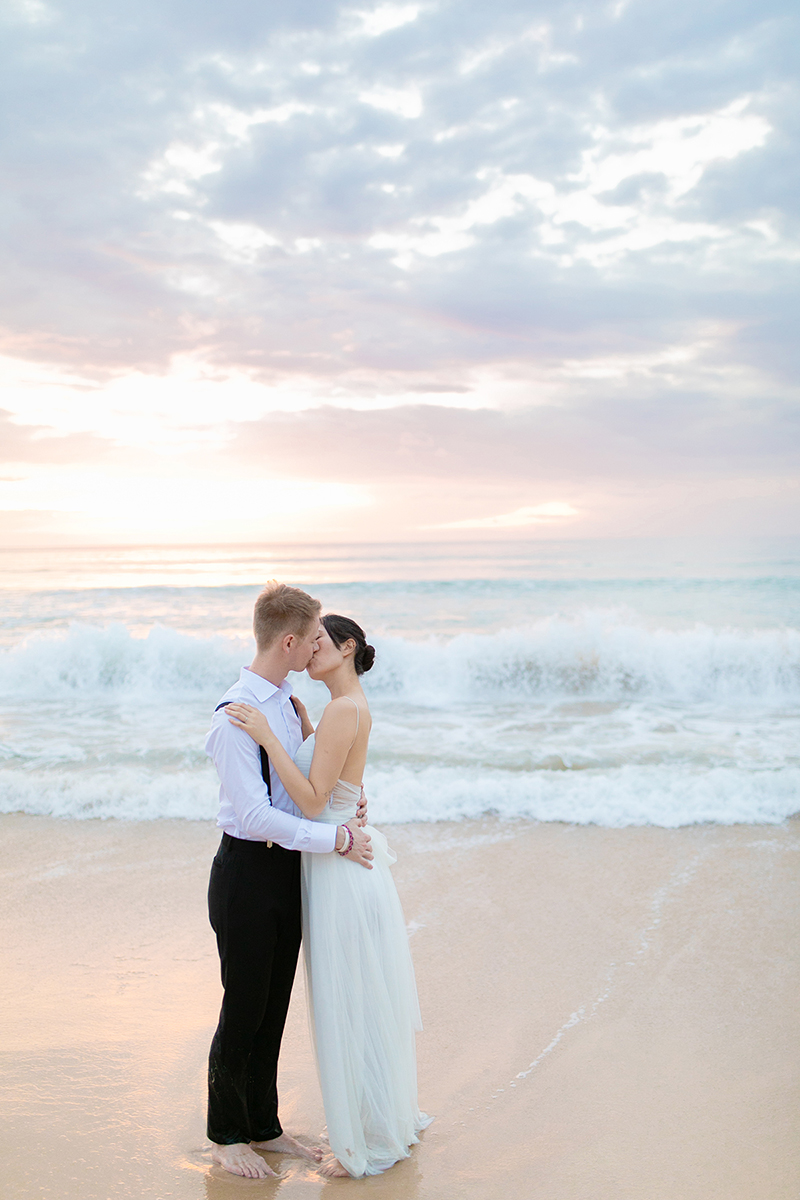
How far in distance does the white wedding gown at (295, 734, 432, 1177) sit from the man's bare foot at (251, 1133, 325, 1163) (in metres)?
0.22

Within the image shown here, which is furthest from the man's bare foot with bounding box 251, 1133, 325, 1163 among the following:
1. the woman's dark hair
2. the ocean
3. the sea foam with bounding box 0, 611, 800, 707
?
the sea foam with bounding box 0, 611, 800, 707

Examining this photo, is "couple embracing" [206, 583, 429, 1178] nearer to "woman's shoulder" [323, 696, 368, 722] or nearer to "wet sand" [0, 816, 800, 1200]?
"woman's shoulder" [323, 696, 368, 722]

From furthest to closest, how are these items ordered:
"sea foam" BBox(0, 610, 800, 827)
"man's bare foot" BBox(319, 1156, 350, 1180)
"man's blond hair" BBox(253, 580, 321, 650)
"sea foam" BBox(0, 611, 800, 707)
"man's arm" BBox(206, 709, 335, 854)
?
"sea foam" BBox(0, 611, 800, 707)
"sea foam" BBox(0, 610, 800, 827)
"man's bare foot" BBox(319, 1156, 350, 1180)
"man's blond hair" BBox(253, 580, 321, 650)
"man's arm" BBox(206, 709, 335, 854)

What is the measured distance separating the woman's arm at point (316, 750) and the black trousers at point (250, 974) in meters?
0.27

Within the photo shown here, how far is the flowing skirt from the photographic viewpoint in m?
2.94

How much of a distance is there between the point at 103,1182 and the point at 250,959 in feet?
3.29

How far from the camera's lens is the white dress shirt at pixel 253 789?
273cm

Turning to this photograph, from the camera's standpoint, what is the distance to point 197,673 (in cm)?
1514

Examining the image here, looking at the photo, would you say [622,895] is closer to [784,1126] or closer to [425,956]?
[425,956]

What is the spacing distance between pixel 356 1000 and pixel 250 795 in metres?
0.95

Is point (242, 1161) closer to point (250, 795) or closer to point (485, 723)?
point (250, 795)

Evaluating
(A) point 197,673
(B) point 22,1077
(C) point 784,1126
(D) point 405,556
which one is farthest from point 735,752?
(D) point 405,556

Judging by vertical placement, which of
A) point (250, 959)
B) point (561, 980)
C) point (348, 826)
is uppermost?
point (348, 826)

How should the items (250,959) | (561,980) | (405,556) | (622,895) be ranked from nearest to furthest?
(250,959)
(561,980)
(622,895)
(405,556)
